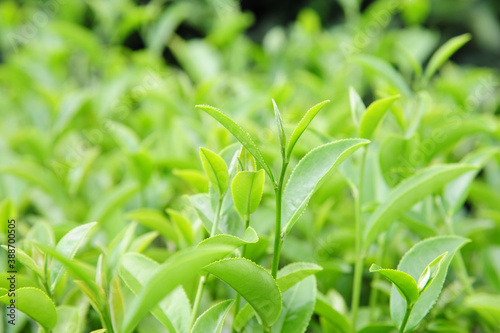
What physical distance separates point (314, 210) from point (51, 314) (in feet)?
2.14

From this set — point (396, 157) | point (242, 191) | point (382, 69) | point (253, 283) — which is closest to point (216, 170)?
point (242, 191)

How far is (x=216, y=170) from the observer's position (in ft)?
2.11

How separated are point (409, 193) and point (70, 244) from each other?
1.60 feet

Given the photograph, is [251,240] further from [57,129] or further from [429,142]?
[57,129]

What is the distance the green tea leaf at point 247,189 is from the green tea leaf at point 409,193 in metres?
0.22

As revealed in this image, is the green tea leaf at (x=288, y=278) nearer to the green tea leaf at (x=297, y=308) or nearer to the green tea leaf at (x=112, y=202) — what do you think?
the green tea leaf at (x=297, y=308)

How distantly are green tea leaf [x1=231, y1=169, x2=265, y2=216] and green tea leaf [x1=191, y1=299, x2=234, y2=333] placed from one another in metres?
0.13

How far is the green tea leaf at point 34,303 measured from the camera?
59 cm

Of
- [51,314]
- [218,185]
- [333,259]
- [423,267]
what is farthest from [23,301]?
[333,259]

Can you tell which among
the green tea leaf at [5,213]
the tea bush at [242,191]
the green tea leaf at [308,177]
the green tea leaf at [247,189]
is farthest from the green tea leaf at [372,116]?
the green tea leaf at [5,213]

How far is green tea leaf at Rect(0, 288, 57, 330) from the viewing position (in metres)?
0.59

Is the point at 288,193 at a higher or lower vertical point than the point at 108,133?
higher

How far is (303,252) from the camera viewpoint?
1.01 metres

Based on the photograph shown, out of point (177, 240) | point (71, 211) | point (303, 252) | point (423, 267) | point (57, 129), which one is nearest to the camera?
point (423, 267)
